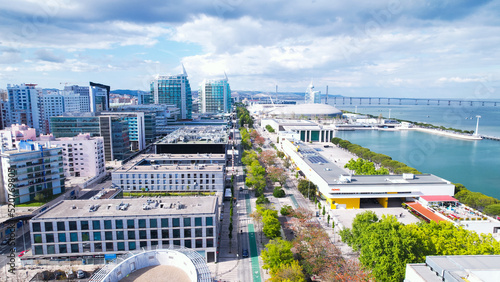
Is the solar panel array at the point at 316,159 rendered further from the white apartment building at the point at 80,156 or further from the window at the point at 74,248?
the window at the point at 74,248

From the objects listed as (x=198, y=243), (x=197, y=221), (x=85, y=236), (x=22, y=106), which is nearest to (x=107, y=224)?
(x=85, y=236)

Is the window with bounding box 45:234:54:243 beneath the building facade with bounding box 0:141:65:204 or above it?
beneath

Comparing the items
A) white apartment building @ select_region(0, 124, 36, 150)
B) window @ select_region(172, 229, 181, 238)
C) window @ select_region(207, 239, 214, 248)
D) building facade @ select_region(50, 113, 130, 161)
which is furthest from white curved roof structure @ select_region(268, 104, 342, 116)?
window @ select_region(172, 229, 181, 238)

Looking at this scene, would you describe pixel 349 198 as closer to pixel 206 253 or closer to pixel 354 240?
pixel 354 240

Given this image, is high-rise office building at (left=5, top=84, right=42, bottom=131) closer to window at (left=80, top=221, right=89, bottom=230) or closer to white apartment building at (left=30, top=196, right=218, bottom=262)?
white apartment building at (left=30, top=196, right=218, bottom=262)

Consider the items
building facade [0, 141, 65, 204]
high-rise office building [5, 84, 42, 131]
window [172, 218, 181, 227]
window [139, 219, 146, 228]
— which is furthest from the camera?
high-rise office building [5, 84, 42, 131]

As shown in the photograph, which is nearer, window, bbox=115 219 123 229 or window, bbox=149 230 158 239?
window, bbox=115 219 123 229
